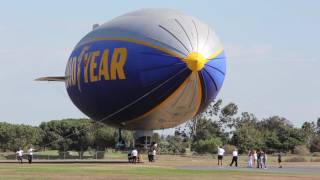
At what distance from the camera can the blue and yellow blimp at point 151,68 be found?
45219mm

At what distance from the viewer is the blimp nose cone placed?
147ft

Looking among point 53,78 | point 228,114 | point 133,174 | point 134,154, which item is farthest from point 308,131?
point 133,174

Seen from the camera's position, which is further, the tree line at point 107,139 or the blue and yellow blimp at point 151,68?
the tree line at point 107,139

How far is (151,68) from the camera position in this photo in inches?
1796

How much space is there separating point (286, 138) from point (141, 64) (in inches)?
2746

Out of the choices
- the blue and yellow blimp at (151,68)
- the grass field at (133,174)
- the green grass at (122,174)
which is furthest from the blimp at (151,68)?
the green grass at (122,174)

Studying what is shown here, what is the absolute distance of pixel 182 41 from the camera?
147 ft

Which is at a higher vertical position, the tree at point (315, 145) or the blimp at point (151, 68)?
the blimp at point (151, 68)

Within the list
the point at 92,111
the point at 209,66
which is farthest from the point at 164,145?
the point at 209,66

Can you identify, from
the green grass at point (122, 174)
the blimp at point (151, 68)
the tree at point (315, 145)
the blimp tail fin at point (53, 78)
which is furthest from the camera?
the tree at point (315, 145)

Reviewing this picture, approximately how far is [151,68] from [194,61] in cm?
284

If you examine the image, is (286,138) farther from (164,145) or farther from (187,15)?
(187,15)

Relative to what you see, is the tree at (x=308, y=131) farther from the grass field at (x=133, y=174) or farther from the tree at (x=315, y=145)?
the grass field at (x=133, y=174)

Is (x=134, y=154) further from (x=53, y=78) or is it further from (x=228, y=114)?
(x=228, y=114)
